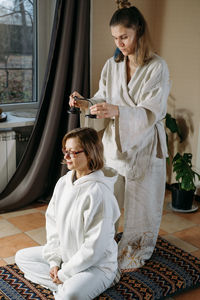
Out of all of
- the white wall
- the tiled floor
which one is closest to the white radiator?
the tiled floor

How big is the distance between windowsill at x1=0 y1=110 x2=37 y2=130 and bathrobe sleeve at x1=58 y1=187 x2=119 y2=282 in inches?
59.9

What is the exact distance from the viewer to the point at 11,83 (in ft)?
12.1

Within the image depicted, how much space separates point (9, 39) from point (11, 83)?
0.36 m

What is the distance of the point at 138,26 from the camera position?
2.32 m

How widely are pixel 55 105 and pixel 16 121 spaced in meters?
0.33

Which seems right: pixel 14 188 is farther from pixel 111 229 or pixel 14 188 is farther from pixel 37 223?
pixel 111 229

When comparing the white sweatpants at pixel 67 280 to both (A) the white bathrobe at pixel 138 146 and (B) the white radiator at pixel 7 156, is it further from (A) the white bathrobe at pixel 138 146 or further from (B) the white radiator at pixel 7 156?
(B) the white radiator at pixel 7 156

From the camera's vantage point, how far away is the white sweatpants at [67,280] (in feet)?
6.43

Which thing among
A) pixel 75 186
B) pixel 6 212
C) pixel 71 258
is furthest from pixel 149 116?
pixel 6 212

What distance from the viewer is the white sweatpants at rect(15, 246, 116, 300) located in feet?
6.43

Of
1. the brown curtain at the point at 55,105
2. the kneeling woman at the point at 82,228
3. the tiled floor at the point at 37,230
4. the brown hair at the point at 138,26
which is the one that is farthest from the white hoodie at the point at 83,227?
the brown curtain at the point at 55,105

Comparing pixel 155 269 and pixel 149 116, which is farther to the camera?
pixel 155 269

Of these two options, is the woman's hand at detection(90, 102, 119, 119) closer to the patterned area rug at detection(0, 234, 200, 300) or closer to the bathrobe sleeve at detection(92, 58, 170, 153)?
the bathrobe sleeve at detection(92, 58, 170, 153)

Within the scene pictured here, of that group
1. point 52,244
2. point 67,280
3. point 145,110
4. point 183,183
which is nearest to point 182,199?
point 183,183
